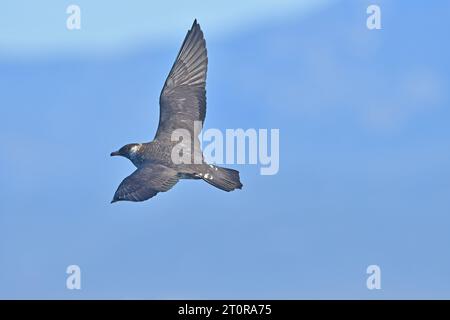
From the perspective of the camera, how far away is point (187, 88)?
1856 cm

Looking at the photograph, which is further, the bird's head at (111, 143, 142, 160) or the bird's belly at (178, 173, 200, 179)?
the bird's head at (111, 143, 142, 160)

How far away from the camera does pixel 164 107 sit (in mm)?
18438

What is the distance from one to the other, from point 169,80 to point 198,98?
74 centimetres

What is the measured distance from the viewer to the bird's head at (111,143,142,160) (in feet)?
57.8

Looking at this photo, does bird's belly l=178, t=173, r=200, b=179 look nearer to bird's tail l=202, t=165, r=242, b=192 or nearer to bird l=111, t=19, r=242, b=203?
bird l=111, t=19, r=242, b=203

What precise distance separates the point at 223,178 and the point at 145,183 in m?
1.54

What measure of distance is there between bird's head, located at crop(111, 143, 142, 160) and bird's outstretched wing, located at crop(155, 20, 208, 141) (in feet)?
2.18

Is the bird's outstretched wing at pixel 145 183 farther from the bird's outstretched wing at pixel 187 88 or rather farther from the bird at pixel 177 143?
the bird's outstretched wing at pixel 187 88

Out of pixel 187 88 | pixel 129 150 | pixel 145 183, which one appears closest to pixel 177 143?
pixel 129 150

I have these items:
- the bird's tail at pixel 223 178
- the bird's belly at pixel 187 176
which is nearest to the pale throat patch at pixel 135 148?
the bird's belly at pixel 187 176

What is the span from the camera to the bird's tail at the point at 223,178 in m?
16.3

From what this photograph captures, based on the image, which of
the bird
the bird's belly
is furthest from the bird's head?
the bird's belly
